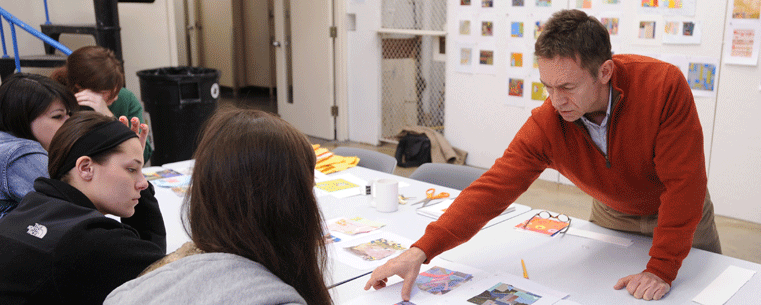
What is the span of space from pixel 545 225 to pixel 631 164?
0.47 meters

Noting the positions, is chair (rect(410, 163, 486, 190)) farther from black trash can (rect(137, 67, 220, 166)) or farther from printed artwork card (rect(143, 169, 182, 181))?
black trash can (rect(137, 67, 220, 166))

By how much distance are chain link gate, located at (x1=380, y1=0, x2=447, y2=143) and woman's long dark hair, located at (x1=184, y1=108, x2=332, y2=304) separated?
15.6 ft

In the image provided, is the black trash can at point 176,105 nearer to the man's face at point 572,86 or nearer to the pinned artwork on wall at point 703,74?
the pinned artwork on wall at point 703,74

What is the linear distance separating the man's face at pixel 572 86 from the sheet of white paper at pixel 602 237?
488 mm

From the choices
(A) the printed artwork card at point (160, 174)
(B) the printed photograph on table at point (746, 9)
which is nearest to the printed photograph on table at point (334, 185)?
(A) the printed artwork card at point (160, 174)

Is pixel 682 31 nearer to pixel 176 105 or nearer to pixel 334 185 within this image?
pixel 334 185

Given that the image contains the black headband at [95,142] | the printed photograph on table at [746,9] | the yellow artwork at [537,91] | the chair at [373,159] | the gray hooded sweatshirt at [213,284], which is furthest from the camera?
the yellow artwork at [537,91]

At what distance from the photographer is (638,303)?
1.47 metres

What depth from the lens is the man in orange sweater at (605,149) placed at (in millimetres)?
1513

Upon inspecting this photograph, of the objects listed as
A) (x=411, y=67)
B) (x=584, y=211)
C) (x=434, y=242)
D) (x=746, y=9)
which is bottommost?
(x=584, y=211)

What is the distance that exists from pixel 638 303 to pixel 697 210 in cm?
28

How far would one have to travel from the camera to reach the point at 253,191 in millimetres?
912

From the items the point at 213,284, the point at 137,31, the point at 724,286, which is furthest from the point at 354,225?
the point at 137,31

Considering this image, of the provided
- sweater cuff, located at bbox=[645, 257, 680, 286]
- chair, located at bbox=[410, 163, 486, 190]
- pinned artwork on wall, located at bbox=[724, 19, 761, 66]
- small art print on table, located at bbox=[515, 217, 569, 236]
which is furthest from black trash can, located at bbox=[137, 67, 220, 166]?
sweater cuff, located at bbox=[645, 257, 680, 286]
